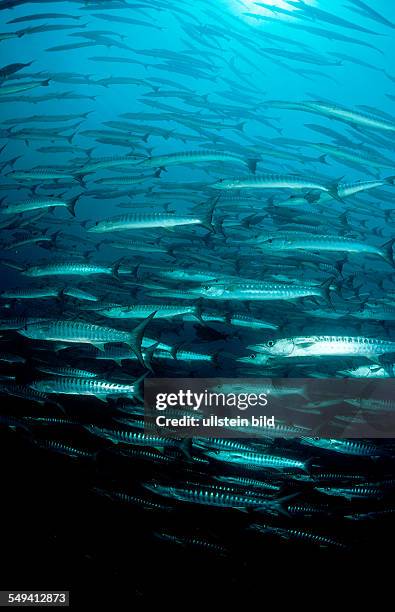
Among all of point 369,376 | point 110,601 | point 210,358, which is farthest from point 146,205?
point 110,601

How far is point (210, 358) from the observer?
5.67 meters

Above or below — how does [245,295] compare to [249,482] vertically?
above

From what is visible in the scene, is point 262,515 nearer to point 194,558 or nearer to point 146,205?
point 194,558

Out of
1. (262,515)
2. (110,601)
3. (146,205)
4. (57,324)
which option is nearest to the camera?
(57,324)

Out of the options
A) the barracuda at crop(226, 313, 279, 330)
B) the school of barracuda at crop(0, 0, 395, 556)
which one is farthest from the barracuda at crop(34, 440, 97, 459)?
the barracuda at crop(226, 313, 279, 330)

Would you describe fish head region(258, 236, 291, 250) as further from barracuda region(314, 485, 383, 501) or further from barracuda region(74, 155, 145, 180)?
barracuda region(314, 485, 383, 501)

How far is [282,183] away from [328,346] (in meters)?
2.27

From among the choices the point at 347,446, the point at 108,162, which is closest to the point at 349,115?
the point at 108,162

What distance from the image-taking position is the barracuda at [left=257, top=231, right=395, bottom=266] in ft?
16.7

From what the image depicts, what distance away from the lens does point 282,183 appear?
213 inches

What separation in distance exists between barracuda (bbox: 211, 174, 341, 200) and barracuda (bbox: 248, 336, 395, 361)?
202 centimetres

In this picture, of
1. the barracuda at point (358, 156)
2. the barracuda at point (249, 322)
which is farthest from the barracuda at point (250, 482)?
the barracuda at point (358, 156)

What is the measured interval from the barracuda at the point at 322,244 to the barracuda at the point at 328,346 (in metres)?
1.17

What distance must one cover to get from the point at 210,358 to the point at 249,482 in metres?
1.66
